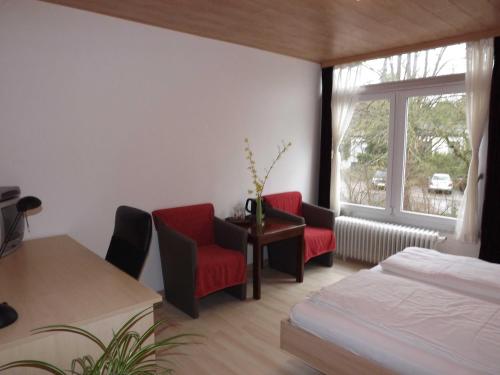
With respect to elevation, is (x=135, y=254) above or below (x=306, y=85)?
below

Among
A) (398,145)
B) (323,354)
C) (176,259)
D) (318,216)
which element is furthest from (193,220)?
(398,145)

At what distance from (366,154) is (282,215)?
1.45 meters

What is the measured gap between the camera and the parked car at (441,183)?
3761 mm

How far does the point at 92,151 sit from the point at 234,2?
1.59m

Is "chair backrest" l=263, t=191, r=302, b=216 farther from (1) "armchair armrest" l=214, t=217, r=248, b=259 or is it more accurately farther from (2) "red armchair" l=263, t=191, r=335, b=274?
(1) "armchair armrest" l=214, t=217, r=248, b=259

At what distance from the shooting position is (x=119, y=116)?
9.68ft

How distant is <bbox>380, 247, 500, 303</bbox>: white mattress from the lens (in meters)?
2.28

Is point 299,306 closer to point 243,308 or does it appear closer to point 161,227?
point 243,308

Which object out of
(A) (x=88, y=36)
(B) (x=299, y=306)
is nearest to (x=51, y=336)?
(B) (x=299, y=306)

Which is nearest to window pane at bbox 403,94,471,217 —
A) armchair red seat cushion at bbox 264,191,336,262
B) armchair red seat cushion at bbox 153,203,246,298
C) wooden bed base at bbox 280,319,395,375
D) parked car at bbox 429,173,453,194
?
parked car at bbox 429,173,453,194

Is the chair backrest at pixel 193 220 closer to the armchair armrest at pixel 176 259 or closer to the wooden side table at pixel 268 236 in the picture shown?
the armchair armrest at pixel 176 259

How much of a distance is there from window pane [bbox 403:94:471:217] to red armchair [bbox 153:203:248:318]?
7.20ft

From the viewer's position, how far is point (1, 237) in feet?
6.78

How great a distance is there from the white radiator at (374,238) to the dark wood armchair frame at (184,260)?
161 centimetres
